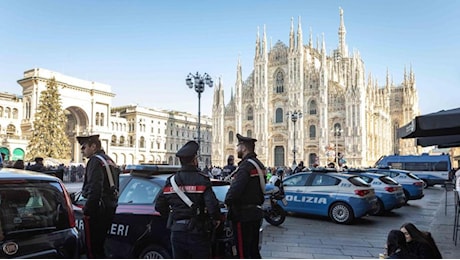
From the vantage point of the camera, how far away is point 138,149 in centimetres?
6975

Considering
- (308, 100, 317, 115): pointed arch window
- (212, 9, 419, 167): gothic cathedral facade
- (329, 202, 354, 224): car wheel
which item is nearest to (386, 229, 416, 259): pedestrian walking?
(329, 202, 354, 224): car wheel

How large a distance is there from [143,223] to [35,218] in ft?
5.12

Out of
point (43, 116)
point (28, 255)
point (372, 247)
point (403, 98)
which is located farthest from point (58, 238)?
point (403, 98)

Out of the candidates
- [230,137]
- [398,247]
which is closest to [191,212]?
[398,247]

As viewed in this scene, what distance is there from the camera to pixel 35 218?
354 centimetres

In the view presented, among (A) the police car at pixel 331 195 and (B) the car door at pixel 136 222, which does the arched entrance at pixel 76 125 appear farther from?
(B) the car door at pixel 136 222

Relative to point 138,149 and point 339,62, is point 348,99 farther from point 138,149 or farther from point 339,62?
point 138,149

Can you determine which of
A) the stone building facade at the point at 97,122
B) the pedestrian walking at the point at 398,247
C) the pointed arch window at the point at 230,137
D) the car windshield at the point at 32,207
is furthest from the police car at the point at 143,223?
the pointed arch window at the point at 230,137

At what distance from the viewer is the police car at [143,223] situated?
4.65 meters

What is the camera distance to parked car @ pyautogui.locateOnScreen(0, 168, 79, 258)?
324 cm

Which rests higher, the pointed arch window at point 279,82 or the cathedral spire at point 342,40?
the cathedral spire at point 342,40

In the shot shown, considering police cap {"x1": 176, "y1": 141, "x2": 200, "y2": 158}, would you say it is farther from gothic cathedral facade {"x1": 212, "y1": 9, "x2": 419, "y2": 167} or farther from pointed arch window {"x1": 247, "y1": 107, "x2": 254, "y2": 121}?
pointed arch window {"x1": 247, "y1": 107, "x2": 254, "y2": 121}

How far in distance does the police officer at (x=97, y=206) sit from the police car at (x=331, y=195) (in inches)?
277

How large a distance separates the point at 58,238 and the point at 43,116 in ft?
141
